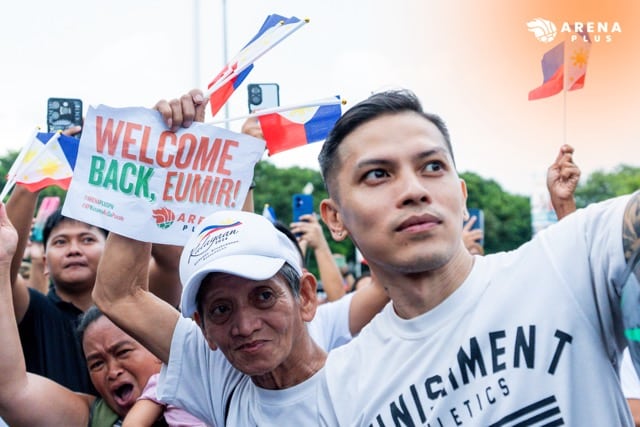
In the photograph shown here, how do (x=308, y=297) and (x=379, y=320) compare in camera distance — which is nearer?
(x=379, y=320)

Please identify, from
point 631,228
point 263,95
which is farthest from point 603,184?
point 631,228

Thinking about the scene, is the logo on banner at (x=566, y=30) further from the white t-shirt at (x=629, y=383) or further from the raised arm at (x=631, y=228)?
the raised arm at (x=631, y=228)

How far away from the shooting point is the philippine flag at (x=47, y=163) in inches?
126

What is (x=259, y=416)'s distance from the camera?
2256 mm

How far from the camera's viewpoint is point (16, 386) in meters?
2.59

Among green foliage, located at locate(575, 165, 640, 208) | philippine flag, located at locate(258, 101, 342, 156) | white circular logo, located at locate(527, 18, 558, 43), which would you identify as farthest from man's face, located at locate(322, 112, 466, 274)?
green foliage, located at locate(575, 165, 640, 208)

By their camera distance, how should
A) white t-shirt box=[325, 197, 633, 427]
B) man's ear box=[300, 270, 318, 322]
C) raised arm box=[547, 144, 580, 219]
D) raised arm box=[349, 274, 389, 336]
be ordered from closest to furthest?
white t-shirt box=[325, 197, 633, 427]
man's ear box=[300, 270, 318, 322]
raised arm box=[547, 144, 580, 219]
raised arm box=[349, 274, 389, 336]

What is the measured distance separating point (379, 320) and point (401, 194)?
16.5 inches

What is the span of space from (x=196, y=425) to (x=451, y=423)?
1202mm

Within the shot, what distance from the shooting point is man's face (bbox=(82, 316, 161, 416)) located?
2.94 m

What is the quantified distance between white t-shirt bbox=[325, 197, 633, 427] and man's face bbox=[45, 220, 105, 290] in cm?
232

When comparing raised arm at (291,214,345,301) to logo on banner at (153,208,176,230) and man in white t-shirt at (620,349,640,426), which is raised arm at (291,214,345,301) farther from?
logo on banner at (153,208,176,230)

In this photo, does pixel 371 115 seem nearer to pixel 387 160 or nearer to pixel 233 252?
pixel 387 160

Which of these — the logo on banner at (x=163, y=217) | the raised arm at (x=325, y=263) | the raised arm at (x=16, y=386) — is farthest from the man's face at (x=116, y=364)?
the raised arm at (x=325, y=263)
